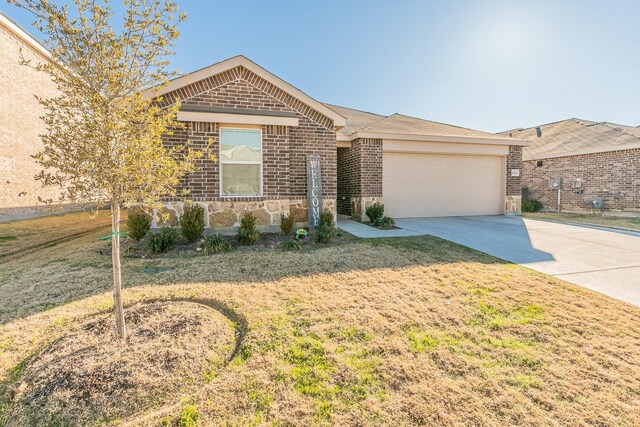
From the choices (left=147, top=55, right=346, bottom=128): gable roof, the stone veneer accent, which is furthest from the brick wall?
the stone veneer accent

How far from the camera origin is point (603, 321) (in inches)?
130

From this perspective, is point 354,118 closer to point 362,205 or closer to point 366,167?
point 366,167

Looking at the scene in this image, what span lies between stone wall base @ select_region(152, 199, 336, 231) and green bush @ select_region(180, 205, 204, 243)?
56 cm

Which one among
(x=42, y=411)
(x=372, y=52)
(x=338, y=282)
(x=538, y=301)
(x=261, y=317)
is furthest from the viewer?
(x=372, y=52)

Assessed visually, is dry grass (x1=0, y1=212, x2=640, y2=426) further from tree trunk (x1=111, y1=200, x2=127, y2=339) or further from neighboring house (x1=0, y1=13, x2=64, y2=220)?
neighboring house (x1=0, y1=13, x2=64, y2=220)

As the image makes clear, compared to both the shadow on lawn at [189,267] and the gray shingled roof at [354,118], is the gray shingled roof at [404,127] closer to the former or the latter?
the gray shingled roof at [354,118]

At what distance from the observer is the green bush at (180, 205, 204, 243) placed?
6.65 m

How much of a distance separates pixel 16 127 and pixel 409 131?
601 inches

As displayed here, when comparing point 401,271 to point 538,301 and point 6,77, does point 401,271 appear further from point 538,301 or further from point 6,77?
point 6,77

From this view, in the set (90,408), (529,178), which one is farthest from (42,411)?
(529,178)

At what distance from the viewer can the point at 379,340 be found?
2.95 metres

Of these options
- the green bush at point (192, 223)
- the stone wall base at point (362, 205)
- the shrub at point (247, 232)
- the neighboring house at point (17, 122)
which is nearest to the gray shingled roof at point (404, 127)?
the stone wall base at point (362, 205)

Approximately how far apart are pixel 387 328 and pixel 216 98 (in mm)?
6882

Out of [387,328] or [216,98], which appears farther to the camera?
[216,98]
